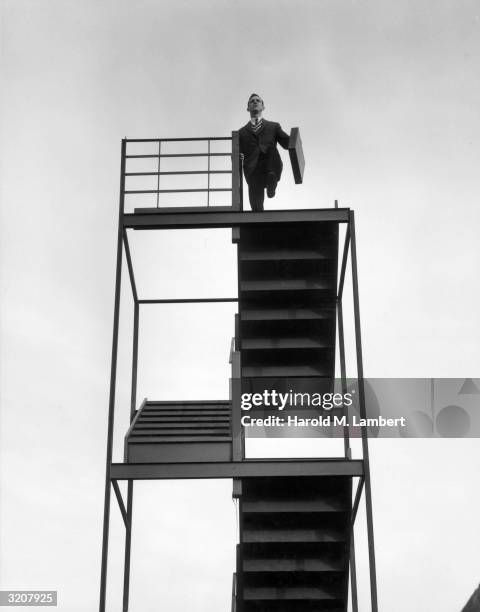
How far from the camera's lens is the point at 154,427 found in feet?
38.4

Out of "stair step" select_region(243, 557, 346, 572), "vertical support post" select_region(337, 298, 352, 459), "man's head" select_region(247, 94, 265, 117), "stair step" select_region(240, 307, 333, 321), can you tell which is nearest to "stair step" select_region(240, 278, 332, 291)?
"stair step" select_region(240, 307, 333, 321)

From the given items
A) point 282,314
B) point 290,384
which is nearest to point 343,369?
point 290,384

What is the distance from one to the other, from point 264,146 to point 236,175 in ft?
2.37

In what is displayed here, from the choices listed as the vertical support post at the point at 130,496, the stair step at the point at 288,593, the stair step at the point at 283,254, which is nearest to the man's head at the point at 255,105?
the stair step at the point at 283,254

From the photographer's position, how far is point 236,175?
11781 mm

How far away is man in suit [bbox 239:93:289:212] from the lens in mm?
12234

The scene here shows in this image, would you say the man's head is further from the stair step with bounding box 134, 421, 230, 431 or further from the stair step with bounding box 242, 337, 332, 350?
the stair step with bounding box 134, 421, 230, 431

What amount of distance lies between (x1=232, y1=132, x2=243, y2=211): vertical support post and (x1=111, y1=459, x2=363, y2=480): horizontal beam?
323cm

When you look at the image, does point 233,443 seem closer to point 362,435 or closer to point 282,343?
point 362,435

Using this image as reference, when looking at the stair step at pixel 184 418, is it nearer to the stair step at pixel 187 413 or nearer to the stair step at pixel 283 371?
→ the stair step at pixel 187 413

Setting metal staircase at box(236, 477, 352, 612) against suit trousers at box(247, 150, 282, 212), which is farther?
suit trousers at box(247, 150, 282, 212)

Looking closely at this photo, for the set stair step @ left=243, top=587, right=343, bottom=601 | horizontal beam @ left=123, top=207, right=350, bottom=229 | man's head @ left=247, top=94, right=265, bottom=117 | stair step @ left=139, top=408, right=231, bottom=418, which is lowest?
stair step @ left=243, top=587, right=343, bottom=601

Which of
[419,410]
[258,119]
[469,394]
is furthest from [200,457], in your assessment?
[469,394]

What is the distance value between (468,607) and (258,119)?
6.66 metres
